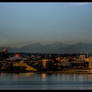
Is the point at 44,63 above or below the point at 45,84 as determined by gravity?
above

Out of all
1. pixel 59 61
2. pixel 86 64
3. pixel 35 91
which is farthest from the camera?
pixel 86 64

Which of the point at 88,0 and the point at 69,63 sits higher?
the point at 88,0

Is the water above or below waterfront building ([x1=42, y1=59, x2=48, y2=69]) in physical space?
below

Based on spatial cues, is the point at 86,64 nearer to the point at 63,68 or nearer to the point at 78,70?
the point at 78,70

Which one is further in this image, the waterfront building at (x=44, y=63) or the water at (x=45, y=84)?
the waterfront building at (x=44, y=63)

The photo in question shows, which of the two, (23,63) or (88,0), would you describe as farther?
(23,63)

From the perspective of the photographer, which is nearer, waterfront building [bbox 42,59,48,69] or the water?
the water

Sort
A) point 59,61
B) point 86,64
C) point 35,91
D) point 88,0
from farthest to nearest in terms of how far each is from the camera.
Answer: point 86,64 < point 59,61 < point 35,91 < point 88,0

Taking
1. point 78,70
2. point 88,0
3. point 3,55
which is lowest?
point 78,70

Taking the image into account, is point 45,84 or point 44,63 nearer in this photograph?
point 45,84

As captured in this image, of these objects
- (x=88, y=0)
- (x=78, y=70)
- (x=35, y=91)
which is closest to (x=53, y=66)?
(x=78, y=70)

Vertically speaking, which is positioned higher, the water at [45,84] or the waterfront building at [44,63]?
the waterfront building at [44,63]
